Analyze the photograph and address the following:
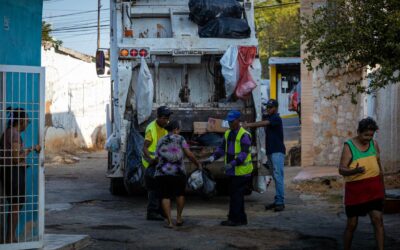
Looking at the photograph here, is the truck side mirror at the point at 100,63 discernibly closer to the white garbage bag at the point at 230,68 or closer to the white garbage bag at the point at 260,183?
the white garbage bag at the point at 230,68

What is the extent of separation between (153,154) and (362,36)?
371 cm

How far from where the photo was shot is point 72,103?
28.8 metres

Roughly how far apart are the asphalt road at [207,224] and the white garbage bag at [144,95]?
5.06ft

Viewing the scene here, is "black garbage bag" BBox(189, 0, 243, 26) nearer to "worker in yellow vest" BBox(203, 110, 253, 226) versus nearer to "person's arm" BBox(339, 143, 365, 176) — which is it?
"worker in yellow vest" BBox(203, 110, 253, 226)

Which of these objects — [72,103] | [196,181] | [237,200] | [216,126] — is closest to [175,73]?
[216,126]

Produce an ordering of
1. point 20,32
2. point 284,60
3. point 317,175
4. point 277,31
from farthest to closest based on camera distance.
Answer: point 277,31, point 284,60, point 317,175, point 20,32

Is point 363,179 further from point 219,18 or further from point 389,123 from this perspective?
point 389,123

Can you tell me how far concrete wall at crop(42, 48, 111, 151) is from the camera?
85.6 ft

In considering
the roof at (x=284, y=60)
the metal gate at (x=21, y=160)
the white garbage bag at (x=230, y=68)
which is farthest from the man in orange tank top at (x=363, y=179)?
the roof at (x=284, y=60)

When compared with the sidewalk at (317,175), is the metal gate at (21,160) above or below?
above

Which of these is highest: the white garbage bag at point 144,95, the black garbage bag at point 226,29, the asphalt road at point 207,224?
the black garbage bag at point 226,29

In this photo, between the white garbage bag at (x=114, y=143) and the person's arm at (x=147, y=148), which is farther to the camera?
the white garbage bag at (x=114, y=143)

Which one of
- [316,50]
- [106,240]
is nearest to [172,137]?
[106,240]

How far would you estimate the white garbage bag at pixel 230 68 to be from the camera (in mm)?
A: 12211
